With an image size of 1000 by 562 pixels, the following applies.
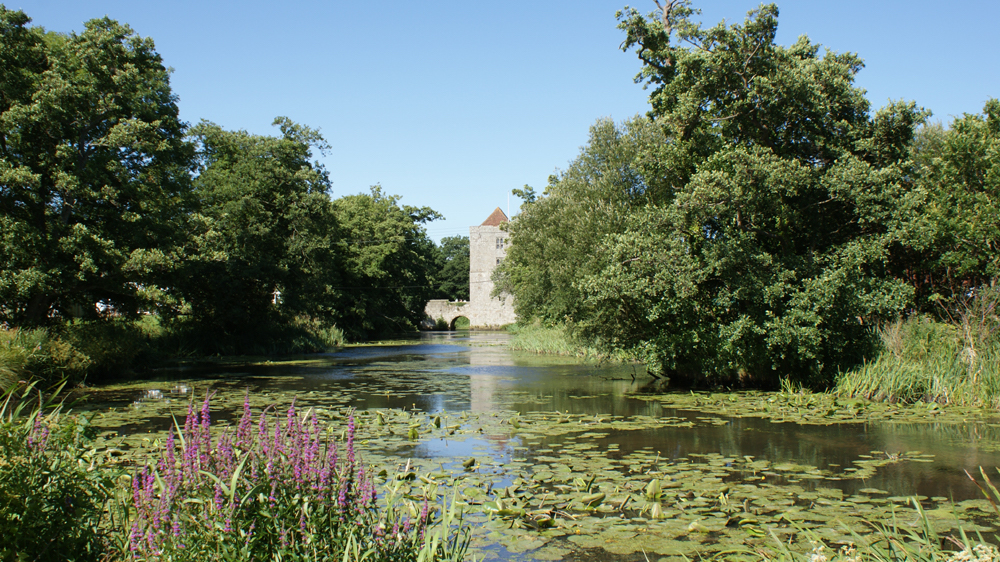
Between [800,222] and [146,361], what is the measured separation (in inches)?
727

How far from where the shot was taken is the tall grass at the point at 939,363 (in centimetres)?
1131

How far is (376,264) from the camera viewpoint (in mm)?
51125

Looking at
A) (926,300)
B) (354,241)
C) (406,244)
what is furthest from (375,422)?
(406,244)

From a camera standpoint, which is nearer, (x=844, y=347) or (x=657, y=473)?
(x=657, y=473)

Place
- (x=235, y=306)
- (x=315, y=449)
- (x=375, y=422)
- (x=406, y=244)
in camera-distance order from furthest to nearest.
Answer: (x=406, y=244) < (x=235, y=306) < (x=375, y=422) < (x=315, y=449)

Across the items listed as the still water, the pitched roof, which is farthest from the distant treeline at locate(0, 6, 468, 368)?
the pitched roof

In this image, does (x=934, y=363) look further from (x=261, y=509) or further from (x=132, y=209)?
(x=132, y=209)

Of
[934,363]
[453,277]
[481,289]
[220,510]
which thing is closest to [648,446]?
[220,510]

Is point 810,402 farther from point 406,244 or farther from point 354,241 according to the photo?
point 406,244

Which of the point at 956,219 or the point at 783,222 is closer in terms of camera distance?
the point at 956,219

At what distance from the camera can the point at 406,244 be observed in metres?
57.8

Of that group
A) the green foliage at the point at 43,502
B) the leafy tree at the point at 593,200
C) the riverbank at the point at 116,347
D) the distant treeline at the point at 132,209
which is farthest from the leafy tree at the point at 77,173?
the green foliage at the point at 43,502

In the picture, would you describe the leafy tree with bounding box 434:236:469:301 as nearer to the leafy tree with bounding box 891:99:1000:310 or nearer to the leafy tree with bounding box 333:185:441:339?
the leafy tree with bounding box 333:185:441:339

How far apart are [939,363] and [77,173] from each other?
19.8m
